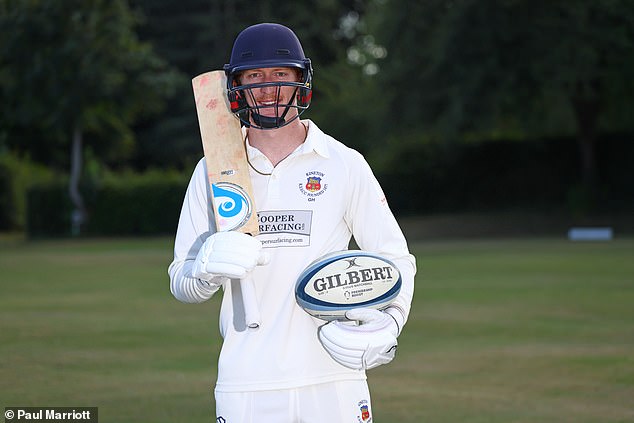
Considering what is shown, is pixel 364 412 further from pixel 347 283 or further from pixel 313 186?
pixel 313 186

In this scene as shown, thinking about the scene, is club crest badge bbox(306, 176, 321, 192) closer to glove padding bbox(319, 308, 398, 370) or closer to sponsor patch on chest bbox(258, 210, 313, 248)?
sponsor patch on chest bbox(258, 210, 313, 248)

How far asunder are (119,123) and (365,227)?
120ft

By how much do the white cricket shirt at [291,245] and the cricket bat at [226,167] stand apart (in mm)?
70

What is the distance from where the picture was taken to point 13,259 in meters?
25.1

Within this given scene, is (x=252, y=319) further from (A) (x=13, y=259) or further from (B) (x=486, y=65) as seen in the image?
(B) (x=486, y=65)

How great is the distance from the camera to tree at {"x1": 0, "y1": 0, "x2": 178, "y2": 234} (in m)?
35.3

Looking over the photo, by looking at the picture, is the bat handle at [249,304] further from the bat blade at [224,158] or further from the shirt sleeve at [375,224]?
the shirt sleeve at [375,224]

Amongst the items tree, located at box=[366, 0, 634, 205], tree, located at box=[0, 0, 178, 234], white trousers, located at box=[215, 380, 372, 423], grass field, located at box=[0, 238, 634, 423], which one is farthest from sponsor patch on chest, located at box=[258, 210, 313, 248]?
tree, located at box=[0, 0, 178, 234]

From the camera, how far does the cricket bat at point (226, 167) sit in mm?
3713

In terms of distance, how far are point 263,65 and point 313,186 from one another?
1.40ft

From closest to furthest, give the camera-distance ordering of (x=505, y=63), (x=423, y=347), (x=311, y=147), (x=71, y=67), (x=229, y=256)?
(x=229, y=256), (x=311, y=147), (x=423, y=347), (x=505, y=63), (x=71, y=67)

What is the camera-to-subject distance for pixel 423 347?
11016 mm

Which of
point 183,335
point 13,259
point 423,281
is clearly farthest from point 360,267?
point 13,259

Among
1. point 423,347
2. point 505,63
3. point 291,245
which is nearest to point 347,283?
point 291,245
